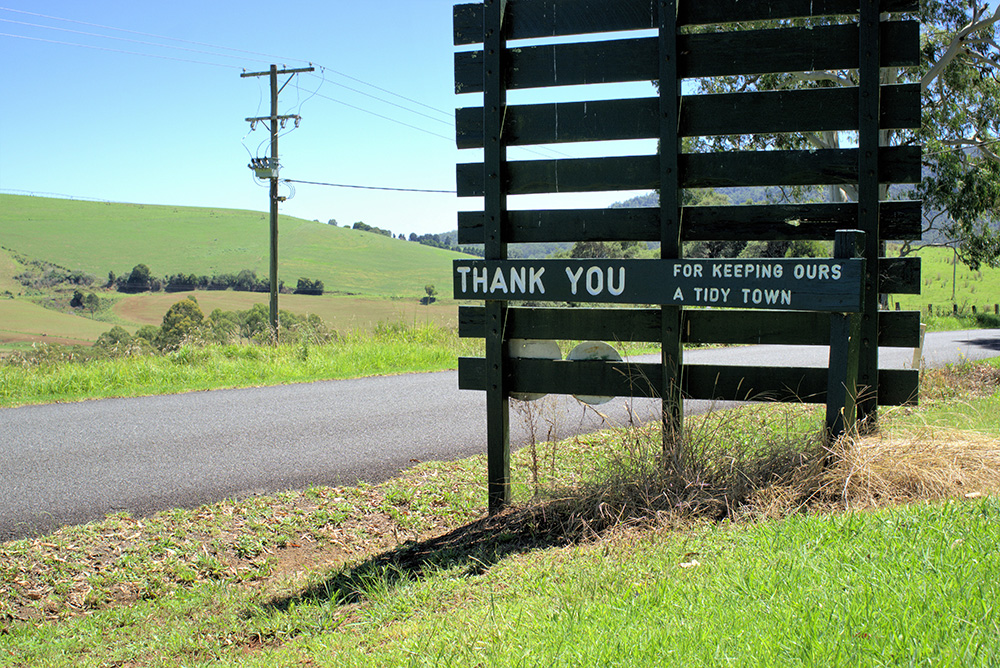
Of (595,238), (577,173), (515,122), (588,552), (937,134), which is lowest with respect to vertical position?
(588,552)

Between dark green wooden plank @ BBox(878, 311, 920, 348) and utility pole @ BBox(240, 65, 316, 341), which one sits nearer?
dark green wooden plank @ BBox(878, 311, 920, 348)

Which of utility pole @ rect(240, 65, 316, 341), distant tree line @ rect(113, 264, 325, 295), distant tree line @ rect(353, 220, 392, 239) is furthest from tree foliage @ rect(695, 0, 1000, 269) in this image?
distant tree line @ rect(353, 220, 392, 239)

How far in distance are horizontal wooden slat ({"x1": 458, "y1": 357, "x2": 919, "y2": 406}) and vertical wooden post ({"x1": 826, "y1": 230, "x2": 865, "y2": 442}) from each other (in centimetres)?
29

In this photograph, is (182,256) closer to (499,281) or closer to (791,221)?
(499,281)

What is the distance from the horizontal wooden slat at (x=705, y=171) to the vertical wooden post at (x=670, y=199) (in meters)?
0.11

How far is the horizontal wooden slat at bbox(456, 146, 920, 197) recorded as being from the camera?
183 inches

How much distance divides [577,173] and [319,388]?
715 cm

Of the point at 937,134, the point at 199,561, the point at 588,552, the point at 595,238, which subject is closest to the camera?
the point at 588,552

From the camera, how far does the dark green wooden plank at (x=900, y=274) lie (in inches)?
184

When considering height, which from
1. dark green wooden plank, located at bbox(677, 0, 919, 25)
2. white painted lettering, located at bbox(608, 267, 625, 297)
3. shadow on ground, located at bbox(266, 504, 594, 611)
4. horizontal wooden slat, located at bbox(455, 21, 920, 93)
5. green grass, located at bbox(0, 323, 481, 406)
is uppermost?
dark green wooden plank, located at bbox(677, 0, 919, 25)

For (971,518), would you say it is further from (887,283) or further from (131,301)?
(131,301)

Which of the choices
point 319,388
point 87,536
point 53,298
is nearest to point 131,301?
point 53,298

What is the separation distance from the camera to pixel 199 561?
465cm

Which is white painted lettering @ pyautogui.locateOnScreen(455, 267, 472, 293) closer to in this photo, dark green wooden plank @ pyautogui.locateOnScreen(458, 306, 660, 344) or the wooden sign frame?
the wooden sign frame
